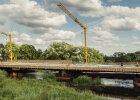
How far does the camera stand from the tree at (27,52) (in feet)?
315

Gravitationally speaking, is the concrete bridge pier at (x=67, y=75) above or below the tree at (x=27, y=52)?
below

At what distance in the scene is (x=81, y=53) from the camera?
83.9 metres

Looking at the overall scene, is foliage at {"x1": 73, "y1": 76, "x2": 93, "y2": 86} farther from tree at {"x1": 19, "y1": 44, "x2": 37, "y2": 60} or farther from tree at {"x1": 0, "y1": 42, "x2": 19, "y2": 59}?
tree at {"x1": 0, "y1": 42, "x2": 19, "y2": 59}

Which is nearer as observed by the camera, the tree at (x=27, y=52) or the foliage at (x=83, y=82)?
the foliage at (x=83, y=82)

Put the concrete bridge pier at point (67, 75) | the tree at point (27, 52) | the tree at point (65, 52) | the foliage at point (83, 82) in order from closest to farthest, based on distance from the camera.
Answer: the foliage at point (83, 82)
the concrete bridge pier at point (67, 75)
the tree at point (65, 52)
the tree at point (27, 52)

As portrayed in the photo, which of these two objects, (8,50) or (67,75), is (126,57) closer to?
(67,75)

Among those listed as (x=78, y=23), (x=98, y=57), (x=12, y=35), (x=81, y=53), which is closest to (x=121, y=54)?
(x=98, y=57)

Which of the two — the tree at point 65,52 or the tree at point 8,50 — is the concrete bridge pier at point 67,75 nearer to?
the tree at point 65,52

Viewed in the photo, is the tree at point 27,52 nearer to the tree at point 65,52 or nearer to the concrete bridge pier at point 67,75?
the tree at point 65,52

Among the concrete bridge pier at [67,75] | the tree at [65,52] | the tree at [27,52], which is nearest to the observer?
the concrete bridge pier at [67,75]

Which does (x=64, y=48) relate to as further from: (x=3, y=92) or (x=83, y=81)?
(x=3, y=92)

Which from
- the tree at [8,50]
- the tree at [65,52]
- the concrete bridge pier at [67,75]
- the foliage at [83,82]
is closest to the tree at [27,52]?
the tree at [8,50]

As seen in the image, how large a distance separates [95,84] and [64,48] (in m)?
49.2

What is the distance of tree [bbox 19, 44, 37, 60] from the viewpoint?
96.0 metres
